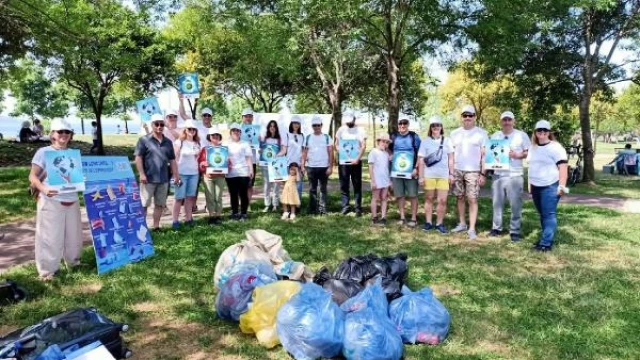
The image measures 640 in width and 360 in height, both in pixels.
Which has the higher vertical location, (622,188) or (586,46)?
(586,46)

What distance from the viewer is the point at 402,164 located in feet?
27.3

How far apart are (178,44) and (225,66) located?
2.52 meters

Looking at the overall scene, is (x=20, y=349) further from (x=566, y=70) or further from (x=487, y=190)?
(x=566, y=70)

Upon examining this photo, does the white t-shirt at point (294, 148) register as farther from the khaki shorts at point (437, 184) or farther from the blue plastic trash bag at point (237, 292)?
the blue plastic trash bag at point (237, 292)

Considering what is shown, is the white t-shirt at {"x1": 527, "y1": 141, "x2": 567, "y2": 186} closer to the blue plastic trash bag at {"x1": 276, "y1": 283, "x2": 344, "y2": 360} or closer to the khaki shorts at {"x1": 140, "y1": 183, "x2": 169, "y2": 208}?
the blue plastic trash bag at {"x1": 276, "y1": 283, "x2": 344, "y2": 360}

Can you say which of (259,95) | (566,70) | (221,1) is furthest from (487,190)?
(259,95)

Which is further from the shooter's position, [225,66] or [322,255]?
[225,66]

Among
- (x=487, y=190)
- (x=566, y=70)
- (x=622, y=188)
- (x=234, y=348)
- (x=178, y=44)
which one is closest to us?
(x=234, y=348)

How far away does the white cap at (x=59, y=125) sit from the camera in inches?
217

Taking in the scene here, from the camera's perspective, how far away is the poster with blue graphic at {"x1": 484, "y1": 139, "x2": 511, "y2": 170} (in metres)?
7.51

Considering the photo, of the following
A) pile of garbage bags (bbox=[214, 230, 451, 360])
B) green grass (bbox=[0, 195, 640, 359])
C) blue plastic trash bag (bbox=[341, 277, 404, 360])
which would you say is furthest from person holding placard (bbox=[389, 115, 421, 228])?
blue plastic trash bag (bbox=[341, 277, 404, 360])

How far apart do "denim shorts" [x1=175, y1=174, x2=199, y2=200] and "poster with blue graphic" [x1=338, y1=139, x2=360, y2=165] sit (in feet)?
8.49

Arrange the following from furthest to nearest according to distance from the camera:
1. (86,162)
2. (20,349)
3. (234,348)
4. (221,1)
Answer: (221,1) → (86,162) → (234,348) → (20,349)

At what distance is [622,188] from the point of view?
16062 mm
